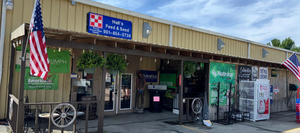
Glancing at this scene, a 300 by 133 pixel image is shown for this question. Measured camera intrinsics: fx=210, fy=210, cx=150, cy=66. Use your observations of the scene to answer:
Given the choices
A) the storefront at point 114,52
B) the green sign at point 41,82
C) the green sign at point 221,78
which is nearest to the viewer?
the storefront at point 114,52

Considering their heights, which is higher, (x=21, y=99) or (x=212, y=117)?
(x=21, y=99)

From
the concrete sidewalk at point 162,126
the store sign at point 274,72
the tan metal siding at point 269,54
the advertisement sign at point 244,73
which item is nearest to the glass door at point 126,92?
the concrete sidewalk at point 162,126

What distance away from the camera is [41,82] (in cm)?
695

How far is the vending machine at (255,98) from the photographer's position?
883cm

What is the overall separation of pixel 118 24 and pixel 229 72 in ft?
17.0

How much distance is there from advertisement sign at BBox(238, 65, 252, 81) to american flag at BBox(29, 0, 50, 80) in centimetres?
816

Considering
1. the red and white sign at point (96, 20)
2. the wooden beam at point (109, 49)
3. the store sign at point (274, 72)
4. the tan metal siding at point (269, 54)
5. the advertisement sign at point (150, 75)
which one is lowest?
the advertisement sign at point (150, 75)

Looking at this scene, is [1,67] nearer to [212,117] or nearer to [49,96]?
[49,96]

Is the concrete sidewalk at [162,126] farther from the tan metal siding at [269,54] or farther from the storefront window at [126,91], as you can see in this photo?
the tan metal siding at [269,54]

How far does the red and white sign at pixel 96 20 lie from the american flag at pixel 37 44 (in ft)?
11.8

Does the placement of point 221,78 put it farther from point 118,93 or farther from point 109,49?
point 109,49

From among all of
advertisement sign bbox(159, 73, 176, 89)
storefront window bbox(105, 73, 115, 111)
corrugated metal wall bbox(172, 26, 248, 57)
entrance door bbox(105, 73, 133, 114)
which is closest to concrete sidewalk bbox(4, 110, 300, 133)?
entrance door bbox(105, 73, 133, 114)

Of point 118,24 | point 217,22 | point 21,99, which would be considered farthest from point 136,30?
point 217,22

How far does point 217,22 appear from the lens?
20.9m
